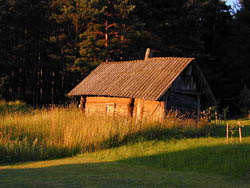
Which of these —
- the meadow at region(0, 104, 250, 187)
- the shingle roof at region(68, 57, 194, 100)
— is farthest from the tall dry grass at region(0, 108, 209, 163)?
the shingle roof at region(68, 57, 194, 100)

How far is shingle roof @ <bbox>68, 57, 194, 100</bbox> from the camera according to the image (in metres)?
20.5

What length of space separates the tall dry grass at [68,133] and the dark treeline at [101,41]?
17.1m

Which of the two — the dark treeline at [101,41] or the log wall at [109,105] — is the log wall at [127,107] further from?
the dark treeline at [101,41]

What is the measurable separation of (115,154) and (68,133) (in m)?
2.85

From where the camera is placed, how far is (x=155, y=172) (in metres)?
9.92

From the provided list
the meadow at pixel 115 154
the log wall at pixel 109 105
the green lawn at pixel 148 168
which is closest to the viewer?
the green lawn at pixel 148 168

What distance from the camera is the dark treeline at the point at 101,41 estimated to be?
115 ft

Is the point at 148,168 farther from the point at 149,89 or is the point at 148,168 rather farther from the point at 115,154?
the point at 149,89

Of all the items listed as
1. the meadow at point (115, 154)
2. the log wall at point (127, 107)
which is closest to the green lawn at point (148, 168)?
the meadow at point (115, 154)

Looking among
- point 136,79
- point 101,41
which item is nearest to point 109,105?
point 136,79

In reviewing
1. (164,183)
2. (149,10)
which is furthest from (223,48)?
(164,183)

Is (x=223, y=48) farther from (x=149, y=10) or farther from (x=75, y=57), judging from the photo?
(x=75, y=57)

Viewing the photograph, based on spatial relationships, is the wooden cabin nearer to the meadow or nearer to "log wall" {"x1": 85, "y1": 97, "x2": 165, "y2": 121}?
"log wall" {"x1": 85, "y1": 97, "x2": 165, "y2": 121}

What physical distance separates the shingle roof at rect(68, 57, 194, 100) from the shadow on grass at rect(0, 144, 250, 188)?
7.20 meters
